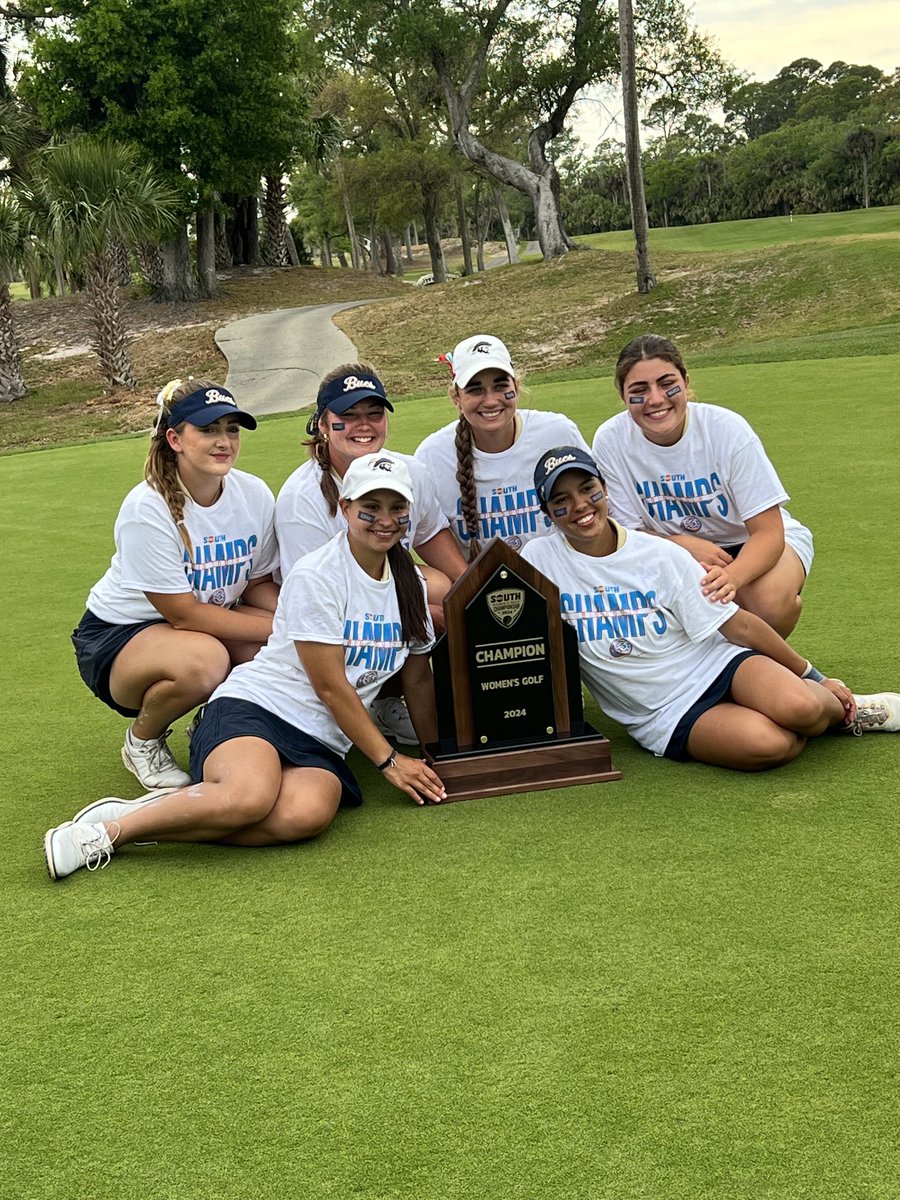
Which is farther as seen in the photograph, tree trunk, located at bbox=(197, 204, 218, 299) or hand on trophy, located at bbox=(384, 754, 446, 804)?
tree trunk, located at bbox=(197, 204, 218, 299)

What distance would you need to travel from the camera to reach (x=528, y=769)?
3977 millimetres

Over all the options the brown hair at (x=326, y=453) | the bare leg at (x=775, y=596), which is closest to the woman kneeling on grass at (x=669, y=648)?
the bare leg at (x=775, y=596)

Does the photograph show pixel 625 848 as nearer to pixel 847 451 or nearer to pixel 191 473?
pixel 191 473

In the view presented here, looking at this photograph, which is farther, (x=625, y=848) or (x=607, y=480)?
(x=607, y=480)

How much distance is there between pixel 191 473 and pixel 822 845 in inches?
94.6

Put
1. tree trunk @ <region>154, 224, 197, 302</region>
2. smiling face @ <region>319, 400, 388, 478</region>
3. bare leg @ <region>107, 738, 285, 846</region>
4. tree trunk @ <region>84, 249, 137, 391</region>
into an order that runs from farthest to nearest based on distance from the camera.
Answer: tree trunk @ <region>154, 224, 197, 302</region> < tree trunk @ <region>84, 249, 137, 391</region> < smiling face @ <region>319, 400, 388, 478</region> < bare leg @ <region>107, 738, 285, 846</region>

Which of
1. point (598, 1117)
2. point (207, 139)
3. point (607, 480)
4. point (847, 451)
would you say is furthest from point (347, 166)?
point (598, 1117)

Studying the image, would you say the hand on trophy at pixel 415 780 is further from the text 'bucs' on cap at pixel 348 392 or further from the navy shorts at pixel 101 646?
the text 'bucs' on cap at pixel 348 392

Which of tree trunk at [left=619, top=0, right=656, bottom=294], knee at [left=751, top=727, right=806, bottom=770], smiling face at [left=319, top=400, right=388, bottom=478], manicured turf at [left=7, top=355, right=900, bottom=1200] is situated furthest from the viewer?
tree trunk at [left=619, top=0, right=656, bottom=294]

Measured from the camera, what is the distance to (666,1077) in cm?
231

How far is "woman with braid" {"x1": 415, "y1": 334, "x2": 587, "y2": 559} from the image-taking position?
175 inches

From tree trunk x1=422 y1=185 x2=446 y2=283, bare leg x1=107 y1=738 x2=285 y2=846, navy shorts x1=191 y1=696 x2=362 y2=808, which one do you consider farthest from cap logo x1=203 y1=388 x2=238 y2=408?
tree trunk x1=422 y1=185 x2=446 y2=283

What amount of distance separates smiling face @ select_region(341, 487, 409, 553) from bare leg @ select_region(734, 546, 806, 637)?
1.38m

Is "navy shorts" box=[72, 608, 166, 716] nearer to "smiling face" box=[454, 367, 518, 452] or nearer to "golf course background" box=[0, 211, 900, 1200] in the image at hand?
"golf course background" box=[0, 211, 900, 1200]
